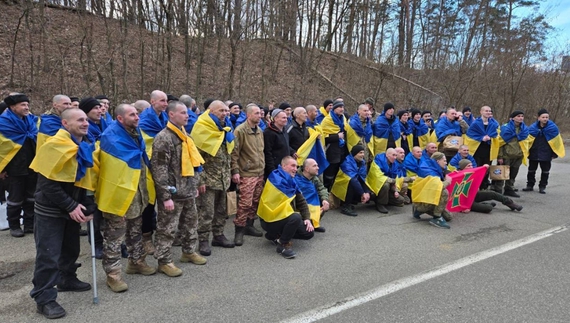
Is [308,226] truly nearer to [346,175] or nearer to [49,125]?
[346,175]

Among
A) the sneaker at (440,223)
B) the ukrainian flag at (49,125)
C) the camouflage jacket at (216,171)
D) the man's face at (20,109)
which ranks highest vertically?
the man's face at (20,109)

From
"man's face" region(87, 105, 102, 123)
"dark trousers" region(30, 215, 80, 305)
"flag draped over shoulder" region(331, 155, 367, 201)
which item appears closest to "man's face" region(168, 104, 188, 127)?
"man's face" region(87, 105, 102, 123)

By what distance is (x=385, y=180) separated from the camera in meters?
7.31

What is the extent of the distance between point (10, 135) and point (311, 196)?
4.47 m

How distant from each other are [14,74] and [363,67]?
1676cm

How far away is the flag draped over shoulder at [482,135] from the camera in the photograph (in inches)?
348

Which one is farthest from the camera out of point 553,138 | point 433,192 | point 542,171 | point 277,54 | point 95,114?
point 277,54

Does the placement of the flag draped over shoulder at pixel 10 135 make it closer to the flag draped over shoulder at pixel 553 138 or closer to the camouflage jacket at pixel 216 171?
the camouflage jacket at pixel 216 171

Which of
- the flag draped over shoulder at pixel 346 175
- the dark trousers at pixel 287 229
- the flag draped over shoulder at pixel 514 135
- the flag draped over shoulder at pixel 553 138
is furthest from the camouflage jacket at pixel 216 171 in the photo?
the flag draped over shoulder at pixel 553 138

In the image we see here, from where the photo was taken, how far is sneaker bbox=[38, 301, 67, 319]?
10.8 feet

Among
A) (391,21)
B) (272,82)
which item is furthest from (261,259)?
(391,21)

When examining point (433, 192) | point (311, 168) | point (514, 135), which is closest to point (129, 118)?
point (311, 168)

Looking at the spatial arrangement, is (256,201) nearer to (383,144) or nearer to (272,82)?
(383,144)

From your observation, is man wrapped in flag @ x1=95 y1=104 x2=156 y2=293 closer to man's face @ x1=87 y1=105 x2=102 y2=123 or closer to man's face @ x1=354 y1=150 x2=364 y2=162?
man's face @ x1=87 y1=105 x2=102 y2=123
